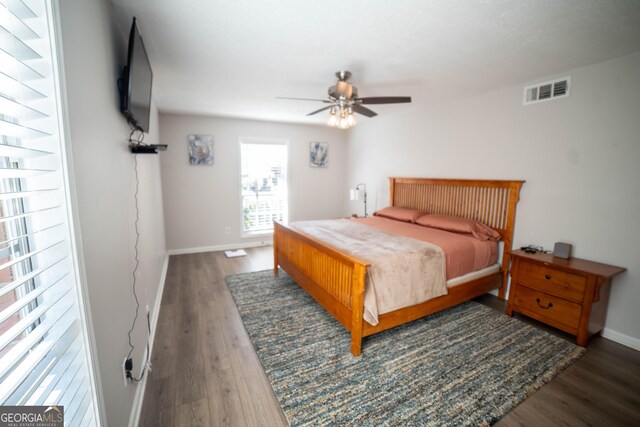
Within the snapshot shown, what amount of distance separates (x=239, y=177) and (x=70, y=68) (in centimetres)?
431

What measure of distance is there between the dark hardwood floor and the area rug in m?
0.09

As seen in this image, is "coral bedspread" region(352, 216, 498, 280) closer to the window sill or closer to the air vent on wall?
the air vent on wall

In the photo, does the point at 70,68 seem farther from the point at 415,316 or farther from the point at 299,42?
the point at 415,316

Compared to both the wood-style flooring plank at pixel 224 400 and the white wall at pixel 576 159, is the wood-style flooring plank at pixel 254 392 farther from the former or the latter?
the white wall at pixel 576 159

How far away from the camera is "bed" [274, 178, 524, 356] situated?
2.24 metres

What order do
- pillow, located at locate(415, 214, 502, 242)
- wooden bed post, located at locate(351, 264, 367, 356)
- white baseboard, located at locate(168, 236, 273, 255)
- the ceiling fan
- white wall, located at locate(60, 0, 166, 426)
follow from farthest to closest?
white baseboard, located at locate(168, 236, 273, 255), pillow, located at locate(415, 214, 502, 242), the ceiling fan, wooden bed post, located at locate(351, 264, 367, 356), white wall, located at locate(60, 0, 166, 426)

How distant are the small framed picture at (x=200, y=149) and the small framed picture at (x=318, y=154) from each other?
6.61ft

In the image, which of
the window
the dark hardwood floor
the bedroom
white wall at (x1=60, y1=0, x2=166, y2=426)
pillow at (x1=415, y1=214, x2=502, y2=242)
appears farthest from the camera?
the window

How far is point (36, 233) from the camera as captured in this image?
0.80 meters

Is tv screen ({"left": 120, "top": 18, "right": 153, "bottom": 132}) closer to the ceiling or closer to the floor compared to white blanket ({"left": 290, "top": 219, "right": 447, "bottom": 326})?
closer to the ceiling

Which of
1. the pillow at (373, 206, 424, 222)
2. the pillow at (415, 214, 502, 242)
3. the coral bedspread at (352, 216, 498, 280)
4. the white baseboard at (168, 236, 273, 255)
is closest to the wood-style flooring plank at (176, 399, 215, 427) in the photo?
the coral bedspread at (352, 216, 498, 280)

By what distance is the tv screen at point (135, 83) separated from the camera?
60.3 inches

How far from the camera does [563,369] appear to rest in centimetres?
207

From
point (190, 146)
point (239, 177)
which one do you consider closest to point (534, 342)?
point (239, 177)
